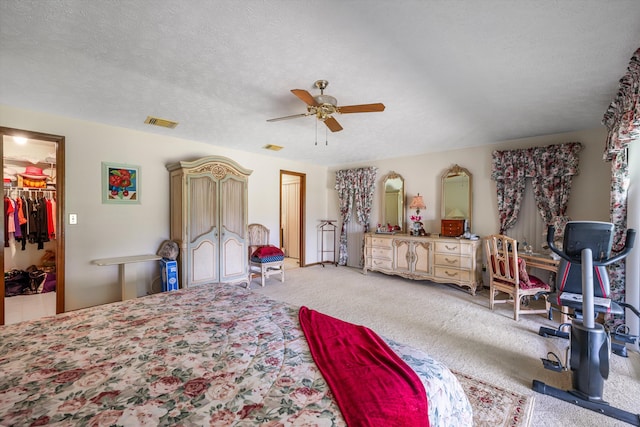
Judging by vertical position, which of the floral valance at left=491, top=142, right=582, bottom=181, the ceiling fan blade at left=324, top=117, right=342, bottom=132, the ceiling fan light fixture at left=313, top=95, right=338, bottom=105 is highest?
the ceiling fan light fixture at left=313, top=95, right=338, bottom=105

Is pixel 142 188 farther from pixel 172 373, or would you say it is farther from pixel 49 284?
pixel 172 373

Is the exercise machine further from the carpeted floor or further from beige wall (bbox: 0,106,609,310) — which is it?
beige wall (bbox: 0,106,609,310)

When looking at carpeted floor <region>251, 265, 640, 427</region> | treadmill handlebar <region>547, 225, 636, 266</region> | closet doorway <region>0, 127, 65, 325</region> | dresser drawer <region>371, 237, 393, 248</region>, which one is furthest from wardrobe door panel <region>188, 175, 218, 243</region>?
treadmill handlebar <region>547, 225, 636, 266</region>

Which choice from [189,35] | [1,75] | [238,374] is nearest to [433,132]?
[189,35]

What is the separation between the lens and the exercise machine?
1.77m

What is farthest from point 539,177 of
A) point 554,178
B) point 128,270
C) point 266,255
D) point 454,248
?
point 128,270

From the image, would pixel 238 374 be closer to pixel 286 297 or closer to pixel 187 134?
pixel 286 297

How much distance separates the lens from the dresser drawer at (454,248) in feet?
13.9

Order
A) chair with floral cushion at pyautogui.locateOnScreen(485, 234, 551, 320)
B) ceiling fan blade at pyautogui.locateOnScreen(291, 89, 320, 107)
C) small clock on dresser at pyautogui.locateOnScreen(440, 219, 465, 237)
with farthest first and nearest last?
1. small clock on dresser at pyautogui.locateOnScreen(440, 219, 465, 237)
2. chair with floral cushion at pyautogui.locateOnScreen(485, 234, 551, 320)
3. ceiling fan blade at pyautogui.locateOnScreen(291, 89, 320, 107)

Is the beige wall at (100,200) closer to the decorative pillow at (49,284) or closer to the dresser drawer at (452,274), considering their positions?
the decorative pillow at (49,284)

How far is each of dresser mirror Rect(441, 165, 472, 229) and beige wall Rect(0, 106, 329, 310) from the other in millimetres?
4232

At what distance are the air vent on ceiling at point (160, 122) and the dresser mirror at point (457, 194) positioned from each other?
450cm

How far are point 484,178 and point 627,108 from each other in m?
2.36

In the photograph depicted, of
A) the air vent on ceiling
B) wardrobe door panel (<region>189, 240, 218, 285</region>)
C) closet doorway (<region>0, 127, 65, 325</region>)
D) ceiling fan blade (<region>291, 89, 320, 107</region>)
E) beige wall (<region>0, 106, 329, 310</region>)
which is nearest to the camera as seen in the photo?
ceiling fan blade (<region>291, 89, 320, 107</region>)
